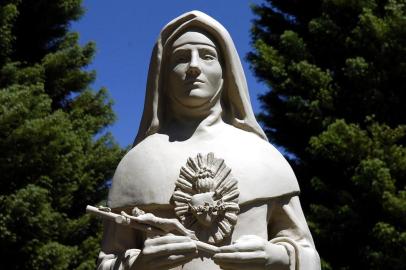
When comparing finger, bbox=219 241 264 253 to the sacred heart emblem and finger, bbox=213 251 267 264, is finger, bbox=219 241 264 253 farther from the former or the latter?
the sacred heart emblem

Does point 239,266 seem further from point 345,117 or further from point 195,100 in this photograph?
point 345,117

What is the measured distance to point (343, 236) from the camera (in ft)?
44.6

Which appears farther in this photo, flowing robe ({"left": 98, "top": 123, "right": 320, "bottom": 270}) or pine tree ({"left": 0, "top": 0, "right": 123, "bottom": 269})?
pine tree ({"left": 0, "top": 0, "right": 123, "bottom": 269})

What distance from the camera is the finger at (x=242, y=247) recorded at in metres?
4.47

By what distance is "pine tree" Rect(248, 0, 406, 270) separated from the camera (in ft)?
42.7

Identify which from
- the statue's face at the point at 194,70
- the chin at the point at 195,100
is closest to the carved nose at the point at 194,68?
the statue's face at the point at 194,70

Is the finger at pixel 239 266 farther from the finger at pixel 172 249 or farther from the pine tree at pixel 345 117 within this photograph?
the pine tree at pixel 345 117

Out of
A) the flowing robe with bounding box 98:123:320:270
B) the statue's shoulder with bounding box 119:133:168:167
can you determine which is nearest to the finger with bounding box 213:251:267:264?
the flowing robe with bounding box 98:123:320:270

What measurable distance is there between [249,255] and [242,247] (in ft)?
0.22

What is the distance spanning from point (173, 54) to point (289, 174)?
47.2 inches

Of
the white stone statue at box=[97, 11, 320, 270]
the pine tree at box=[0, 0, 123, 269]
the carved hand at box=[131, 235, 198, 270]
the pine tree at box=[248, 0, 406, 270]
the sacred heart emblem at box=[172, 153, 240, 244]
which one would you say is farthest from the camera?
the pine tree at box=[0, 0, 123, 269]

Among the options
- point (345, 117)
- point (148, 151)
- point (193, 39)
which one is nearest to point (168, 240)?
point (148, 151)

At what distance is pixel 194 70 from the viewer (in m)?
5.00

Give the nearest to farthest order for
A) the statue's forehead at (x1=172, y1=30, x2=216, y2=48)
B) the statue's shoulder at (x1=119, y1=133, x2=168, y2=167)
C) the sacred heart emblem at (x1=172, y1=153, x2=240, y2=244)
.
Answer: the sacred heart emblem at (x1=172, y1=153, x2=240, y2=244)
the statue's shoulder at (x1=119, y1=133, x2=168, y2=167)
the statue's forehead at (x1=172, y1=30, x2=216, y2=48)
